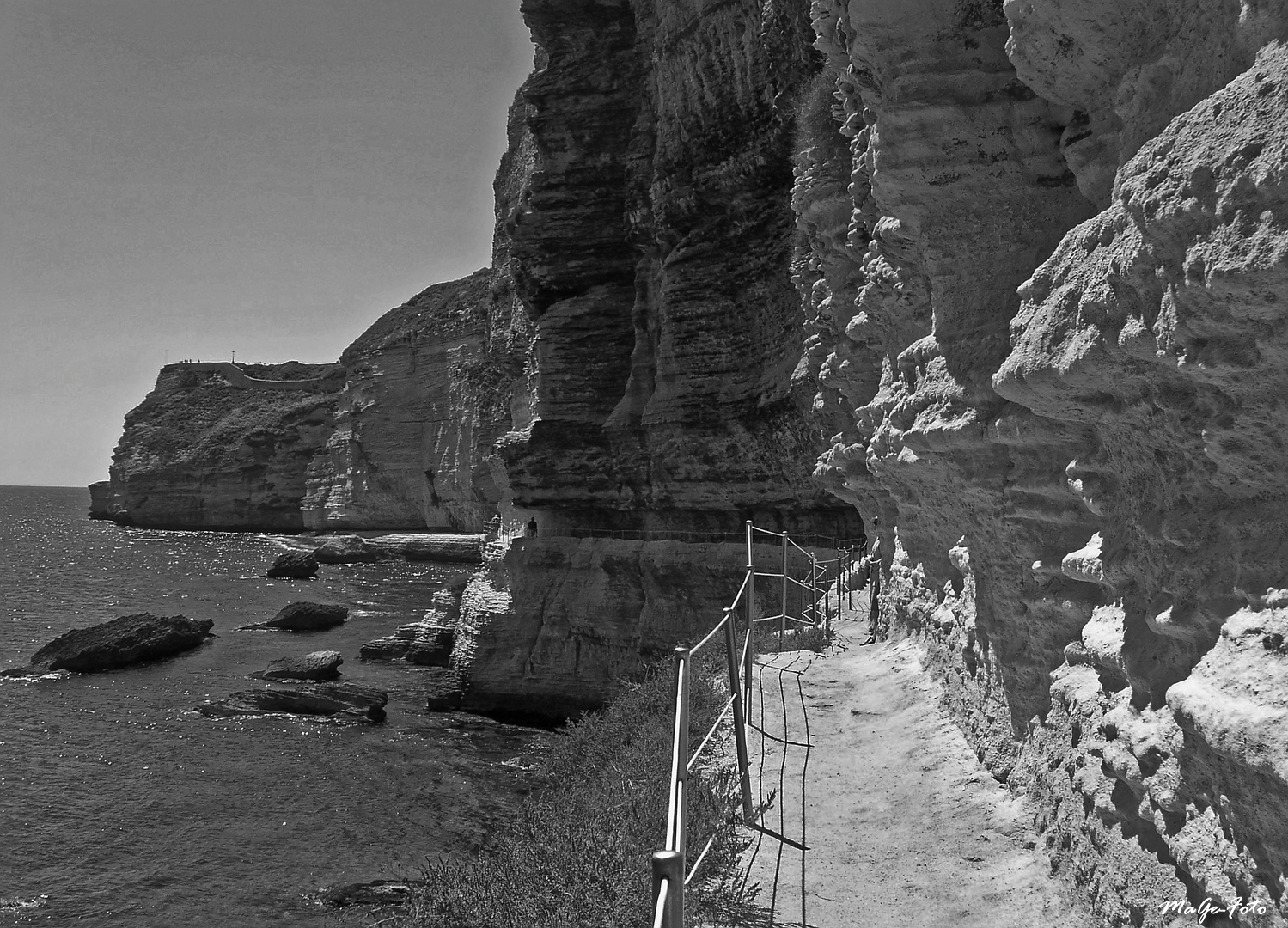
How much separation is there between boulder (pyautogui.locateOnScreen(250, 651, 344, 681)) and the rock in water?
29.9m

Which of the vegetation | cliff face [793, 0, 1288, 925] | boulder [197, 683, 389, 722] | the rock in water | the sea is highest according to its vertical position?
cliff face [793, 0, 1288, 925]

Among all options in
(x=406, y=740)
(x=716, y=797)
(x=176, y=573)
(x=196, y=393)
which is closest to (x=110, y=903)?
(x=406, y=740)

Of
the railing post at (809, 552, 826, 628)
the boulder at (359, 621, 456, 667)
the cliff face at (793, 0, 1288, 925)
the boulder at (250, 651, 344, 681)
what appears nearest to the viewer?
the cliff face at (793, 0, 1288, 925)

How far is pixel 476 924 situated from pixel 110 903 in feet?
32.0

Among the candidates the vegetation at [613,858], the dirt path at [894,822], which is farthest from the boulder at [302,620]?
the dirt path at [894,822]

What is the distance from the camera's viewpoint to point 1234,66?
12.1ft

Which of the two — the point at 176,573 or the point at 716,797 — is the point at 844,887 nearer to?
the point at 716,797

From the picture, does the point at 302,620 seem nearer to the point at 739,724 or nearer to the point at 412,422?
the point at 739,724

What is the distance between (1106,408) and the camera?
4.25 m

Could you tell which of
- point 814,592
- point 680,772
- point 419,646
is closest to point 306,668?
point 419,646

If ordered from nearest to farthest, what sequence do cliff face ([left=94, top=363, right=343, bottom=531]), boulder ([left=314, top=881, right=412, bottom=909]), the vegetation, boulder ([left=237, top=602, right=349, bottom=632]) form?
1. the vegetation
2. boulder ([left=314, top=881, right=412, bottom=909])
3. boulder ([left=237, top=602, right=349, bottom=632])
4. cliff face ([left=94, top=363, right=343, bottom=531])

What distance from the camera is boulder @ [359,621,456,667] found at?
31.2m

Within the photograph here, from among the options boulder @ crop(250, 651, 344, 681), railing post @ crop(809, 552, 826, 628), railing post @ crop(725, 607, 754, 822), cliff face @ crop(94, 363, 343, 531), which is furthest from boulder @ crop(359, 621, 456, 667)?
cliff face @ crop(94, 363, 343, 531)

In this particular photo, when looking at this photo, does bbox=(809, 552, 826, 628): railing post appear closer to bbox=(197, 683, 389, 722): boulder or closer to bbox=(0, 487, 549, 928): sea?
bbox=(0, 487, 549, 928): sea
